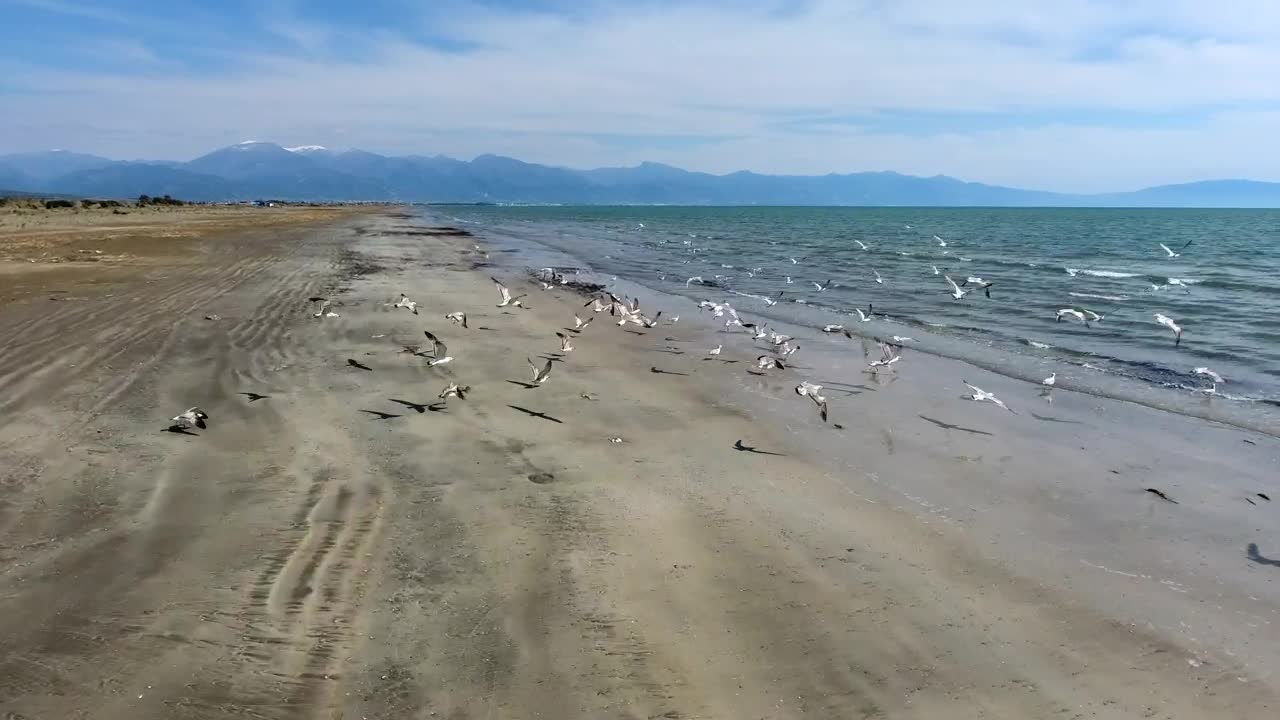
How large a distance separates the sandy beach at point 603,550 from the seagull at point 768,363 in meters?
1.41

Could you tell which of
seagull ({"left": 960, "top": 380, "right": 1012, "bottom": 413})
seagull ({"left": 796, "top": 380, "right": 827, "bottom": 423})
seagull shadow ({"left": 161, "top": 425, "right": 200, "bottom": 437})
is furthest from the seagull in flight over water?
seagull shadow ({"left": 161, "top": 425, "right": 200, "bottom": 437})

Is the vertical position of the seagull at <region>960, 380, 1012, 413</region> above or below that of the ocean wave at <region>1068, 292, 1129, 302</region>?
below

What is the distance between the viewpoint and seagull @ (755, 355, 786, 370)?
13.4 m

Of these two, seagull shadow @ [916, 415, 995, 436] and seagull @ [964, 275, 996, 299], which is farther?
seagull @ [964, 275, 996, 299]

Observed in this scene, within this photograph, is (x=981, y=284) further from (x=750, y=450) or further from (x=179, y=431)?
(x=179, y=431)

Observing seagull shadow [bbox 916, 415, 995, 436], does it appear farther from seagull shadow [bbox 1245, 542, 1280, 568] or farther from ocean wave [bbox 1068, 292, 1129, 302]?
ocean wave [bbox 1068, 292, 1129, 302]

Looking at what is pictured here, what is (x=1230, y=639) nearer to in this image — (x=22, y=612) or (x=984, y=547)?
(x=984, y=547)

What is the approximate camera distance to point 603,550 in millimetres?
6219

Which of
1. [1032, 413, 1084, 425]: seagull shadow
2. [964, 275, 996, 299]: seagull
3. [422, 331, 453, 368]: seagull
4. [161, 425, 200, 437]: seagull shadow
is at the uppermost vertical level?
[964, 275, 996, 299]: seagull

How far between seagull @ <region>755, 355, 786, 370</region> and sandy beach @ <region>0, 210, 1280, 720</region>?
1414 mm

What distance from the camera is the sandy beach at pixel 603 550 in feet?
15.0

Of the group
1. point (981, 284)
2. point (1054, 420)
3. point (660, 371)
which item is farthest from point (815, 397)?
point (981, 284)

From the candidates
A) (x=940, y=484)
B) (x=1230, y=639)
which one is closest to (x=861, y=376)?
(x=940, y=484)

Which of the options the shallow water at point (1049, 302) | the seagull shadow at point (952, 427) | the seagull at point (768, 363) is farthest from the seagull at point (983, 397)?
the seagull at point (768, 363)
